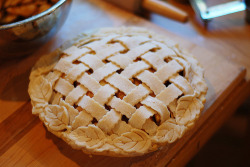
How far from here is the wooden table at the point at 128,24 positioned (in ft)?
2.61

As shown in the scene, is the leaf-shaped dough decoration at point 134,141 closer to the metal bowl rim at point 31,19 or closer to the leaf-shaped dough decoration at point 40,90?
the leaf-shaped dough decoration at point 40,90

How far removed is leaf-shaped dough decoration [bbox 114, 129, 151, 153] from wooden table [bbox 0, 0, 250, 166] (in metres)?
0.10

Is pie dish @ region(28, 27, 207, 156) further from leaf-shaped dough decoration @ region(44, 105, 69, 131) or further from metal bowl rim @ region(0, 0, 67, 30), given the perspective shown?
metal bowl rim @ region(0, 0, 67, 30)

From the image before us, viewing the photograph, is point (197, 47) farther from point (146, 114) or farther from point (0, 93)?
point (0, 93)

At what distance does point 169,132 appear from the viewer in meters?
0.73

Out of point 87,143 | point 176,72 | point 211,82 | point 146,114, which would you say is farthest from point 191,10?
point 87,143

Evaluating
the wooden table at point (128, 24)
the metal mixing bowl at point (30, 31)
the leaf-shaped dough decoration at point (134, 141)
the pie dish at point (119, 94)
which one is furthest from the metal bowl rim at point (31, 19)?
the leaf-shaped dough decoration at point (134, 141)

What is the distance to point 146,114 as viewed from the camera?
722mm

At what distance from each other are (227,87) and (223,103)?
0.06 meters

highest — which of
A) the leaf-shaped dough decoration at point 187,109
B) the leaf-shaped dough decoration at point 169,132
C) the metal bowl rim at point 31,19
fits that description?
the metal bowl rim at point 31,19

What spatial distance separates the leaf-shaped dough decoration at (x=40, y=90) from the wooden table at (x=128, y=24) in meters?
0.10

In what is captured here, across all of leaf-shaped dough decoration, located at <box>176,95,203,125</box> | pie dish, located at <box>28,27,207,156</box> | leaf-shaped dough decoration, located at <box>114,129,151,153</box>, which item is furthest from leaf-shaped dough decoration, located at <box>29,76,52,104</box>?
leaf-shaped dough decoration, located at <box>176,95,203,125</box>

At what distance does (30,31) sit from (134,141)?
465 mm

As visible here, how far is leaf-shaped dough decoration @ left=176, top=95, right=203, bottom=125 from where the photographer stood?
2.49 feet
